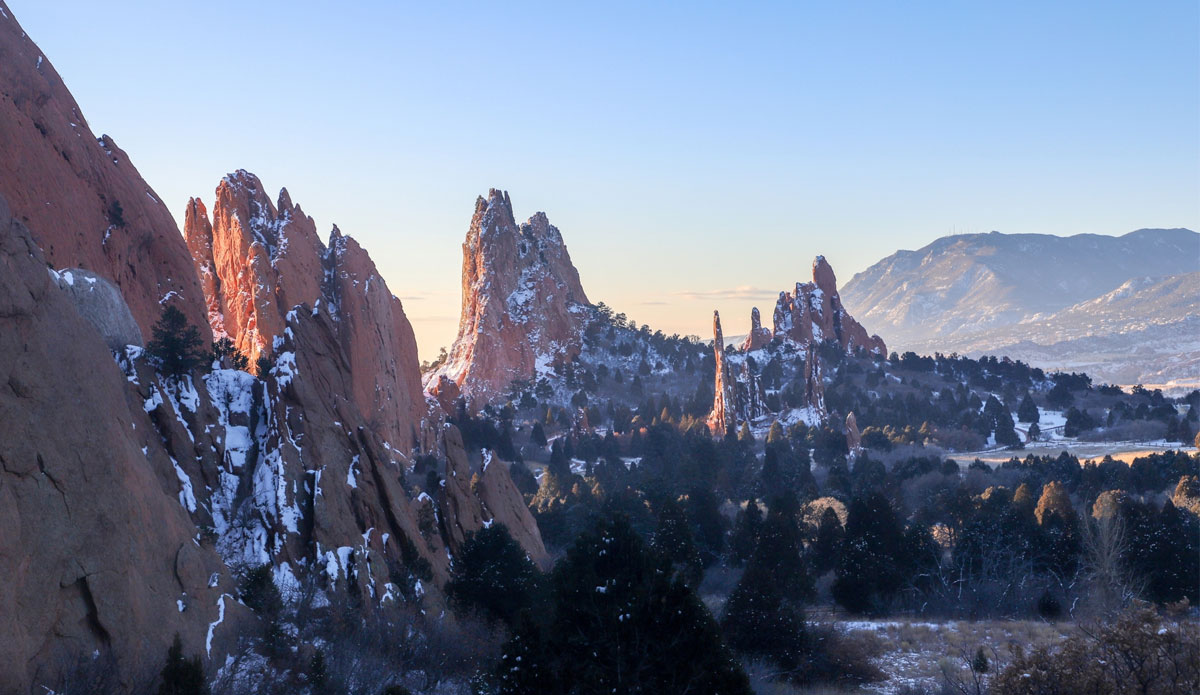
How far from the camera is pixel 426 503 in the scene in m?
36.0

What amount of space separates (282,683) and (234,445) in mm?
11389

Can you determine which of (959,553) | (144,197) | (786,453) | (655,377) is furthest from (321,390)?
(655,377)

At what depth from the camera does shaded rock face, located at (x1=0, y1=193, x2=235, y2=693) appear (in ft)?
50.3

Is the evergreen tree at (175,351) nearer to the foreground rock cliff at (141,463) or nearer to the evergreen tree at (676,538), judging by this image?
the foreground rock cliff at (141,463)

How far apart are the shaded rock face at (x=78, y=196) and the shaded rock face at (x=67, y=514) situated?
24.7 m

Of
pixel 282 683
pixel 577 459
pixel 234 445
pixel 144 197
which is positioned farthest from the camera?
pixel 577 459

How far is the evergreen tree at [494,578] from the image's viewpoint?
98.0 feet

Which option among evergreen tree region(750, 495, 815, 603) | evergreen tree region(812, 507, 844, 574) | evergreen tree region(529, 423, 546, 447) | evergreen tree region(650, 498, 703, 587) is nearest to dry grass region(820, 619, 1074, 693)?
evergreen tree region(750, 495, 815, 603)

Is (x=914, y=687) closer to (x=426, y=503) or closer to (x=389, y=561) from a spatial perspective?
(x=389, y=561)

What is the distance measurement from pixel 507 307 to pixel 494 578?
109 m

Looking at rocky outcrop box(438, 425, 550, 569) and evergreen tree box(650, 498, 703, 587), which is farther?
Answer: evergreen tree box(650, 498, 703, 587)

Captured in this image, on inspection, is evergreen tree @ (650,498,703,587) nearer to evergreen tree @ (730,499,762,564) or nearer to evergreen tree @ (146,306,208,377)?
evergreen tree @ (730,499,762,564)

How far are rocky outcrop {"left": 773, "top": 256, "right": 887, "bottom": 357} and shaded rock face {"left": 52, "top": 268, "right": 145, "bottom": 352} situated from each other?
125 metres

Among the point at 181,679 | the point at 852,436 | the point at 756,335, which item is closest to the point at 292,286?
the point at 852,436
